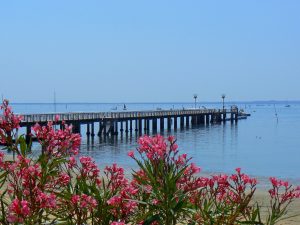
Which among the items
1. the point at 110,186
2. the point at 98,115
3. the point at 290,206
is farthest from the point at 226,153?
the point at 110,186

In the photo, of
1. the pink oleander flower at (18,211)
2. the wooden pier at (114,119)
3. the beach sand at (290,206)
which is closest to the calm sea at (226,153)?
the wooden pier at (114,119)

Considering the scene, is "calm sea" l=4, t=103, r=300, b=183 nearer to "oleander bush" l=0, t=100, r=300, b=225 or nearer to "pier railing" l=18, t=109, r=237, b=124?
"pier railing" l=18, t=109, r=237, b=124

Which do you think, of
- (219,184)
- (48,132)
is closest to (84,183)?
(48,132)

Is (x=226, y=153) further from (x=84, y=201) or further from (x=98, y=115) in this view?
(x=84, y=201)

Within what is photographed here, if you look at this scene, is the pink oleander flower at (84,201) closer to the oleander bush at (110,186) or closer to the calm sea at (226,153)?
the oleander bush at (110,186)

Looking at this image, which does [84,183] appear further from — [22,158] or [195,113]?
[195,113]

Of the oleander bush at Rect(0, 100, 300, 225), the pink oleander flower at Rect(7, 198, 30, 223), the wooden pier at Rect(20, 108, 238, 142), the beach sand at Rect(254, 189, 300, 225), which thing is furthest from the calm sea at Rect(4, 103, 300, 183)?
the pink oleander flower at Rect(7, 198, 30, 223)

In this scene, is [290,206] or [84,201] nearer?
[84,201]

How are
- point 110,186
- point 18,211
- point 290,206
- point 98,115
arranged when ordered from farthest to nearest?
Result: point 98,115, point 290,206, point 110,186, point 18,211

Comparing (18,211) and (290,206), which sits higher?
(18,211)

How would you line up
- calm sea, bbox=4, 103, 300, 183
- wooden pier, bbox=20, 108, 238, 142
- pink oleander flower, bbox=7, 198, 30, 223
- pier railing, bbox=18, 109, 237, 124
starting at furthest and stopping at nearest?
1. wooden pier, bbox=20, 108, 238, 142
2. pier railing, bbox=18, 109, 237, 124
3. calm sea, bbox=4, 103, 300, 183
4. pink oleander flower, bbox=7, 198, 30, 223

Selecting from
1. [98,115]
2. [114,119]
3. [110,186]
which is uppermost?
[110,186]

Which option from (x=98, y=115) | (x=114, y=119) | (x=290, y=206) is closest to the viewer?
(x=290, y=206)

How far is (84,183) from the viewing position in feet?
12.7
